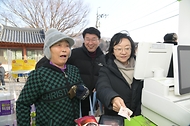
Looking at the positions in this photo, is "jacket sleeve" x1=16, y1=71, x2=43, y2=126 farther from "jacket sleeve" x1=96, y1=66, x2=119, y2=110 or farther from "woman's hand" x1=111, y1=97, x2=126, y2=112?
"woman's hand" x1=111, y1=97, x2=126, y2=112

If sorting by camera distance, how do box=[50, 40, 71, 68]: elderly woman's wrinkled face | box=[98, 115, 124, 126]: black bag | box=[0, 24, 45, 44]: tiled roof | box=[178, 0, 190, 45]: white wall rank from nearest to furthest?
box=[98, 115, 124, 126]: black bag
box=[50, 40, 71, 68]: elderly woman's wrinkled face
box=[178, 0, 190, 45]: white wall
box=[0, 24, 45, 44]: tiled roof

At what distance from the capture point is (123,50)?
987mm

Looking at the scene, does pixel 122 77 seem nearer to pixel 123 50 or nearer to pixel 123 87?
pixel 123 87

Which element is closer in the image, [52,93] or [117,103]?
[117,103]

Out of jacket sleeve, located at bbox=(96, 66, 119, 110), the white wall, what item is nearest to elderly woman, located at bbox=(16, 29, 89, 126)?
jacket sleeve, located at bbox=(96, 66, 119, 110)

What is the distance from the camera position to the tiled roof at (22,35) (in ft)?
34.5

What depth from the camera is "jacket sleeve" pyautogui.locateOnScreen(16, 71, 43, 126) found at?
95 centimetres

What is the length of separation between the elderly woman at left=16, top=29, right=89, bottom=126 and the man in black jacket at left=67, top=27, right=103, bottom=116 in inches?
21.5

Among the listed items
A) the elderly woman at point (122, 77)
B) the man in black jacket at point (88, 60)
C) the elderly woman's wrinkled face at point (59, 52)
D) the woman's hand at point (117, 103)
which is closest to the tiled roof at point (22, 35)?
the man in black jacket at point (88, 60)

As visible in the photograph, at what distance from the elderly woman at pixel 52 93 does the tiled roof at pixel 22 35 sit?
10332 mm

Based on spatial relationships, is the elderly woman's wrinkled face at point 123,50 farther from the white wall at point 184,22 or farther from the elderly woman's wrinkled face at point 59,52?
the white wall at point 184,22

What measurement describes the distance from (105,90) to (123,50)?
307mm

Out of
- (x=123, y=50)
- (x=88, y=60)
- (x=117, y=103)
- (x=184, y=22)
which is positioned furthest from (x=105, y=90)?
(x=184, y=22)

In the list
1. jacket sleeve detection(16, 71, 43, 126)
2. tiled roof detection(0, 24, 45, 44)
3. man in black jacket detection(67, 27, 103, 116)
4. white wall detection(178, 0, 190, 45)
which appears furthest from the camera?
tiled roof detection(0, 24, 45, 44)
